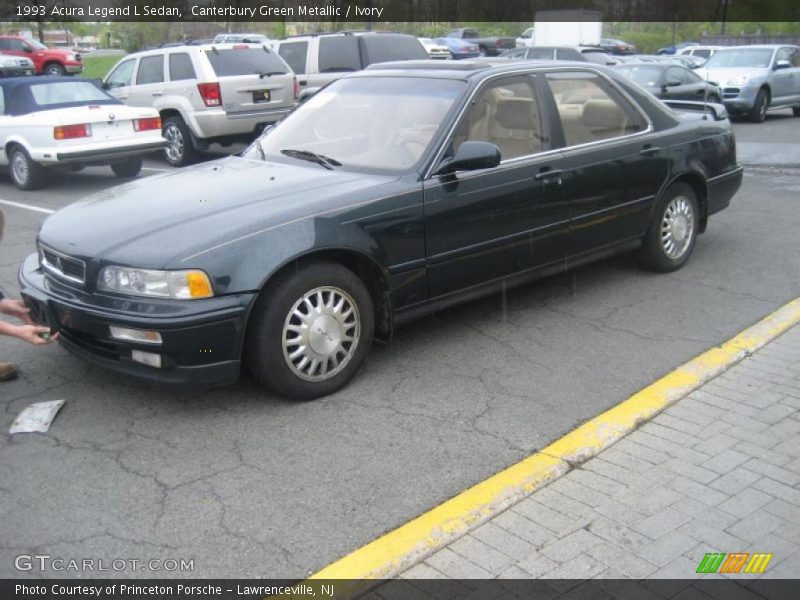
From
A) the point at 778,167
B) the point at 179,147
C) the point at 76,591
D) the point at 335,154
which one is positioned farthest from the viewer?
the point at 179,147

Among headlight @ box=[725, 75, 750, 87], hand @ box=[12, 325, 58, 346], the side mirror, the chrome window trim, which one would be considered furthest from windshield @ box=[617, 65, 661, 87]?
hand @ box=[12, 325, 58, 346]

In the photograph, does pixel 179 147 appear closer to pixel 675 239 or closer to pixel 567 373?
pixel 675 239

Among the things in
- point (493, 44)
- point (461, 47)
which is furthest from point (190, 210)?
point (493, 44)

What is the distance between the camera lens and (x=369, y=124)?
17.7ft

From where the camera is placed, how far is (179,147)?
1348cm

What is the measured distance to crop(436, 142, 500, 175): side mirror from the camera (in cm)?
487

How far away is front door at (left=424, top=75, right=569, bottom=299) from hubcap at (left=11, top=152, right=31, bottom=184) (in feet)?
26.8

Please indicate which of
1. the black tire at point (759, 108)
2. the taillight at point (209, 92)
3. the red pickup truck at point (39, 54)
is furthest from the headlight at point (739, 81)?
the red pickup truck at point (39, 54)

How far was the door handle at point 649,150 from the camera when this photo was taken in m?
6.16

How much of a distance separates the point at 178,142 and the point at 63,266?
31.1ft

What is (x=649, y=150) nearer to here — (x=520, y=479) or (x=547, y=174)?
(x=547, y=174)

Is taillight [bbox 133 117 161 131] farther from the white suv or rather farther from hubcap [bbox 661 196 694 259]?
hubcap [bbox 661 196 694 259]

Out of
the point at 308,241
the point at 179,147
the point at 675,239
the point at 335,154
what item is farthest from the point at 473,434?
the point at 179,147

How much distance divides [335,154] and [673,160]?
2.66 m
